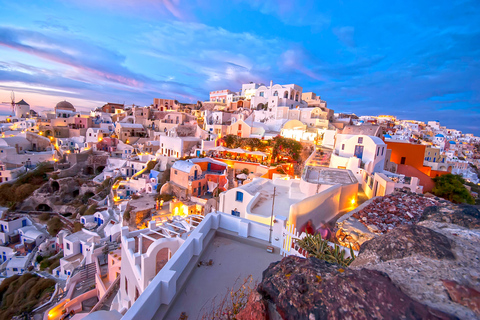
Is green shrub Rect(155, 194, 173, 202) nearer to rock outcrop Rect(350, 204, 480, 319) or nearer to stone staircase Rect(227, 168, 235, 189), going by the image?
stone staircase Rect(227, 168, 235, 189)

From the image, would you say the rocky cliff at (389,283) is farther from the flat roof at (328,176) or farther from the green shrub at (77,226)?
the green shrub at (77,226)

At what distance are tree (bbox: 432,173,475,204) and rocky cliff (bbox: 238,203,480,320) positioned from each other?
1797cm

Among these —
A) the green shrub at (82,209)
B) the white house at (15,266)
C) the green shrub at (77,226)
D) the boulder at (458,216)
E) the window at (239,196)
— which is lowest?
the white house at (15,266)

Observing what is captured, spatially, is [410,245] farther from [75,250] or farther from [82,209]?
[82,209]

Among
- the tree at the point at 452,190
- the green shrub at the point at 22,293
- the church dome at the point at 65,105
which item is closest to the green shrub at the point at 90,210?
the green shrub at the point at 22,293

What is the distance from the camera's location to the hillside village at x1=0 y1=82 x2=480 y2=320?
13.4 feet

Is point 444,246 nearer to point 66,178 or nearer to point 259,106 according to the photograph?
point 66,178

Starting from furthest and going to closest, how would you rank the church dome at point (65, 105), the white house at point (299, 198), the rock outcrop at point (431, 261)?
the church dome at point (65, 105) < the white house at point (299, 198) < the rock outcrop at point (431, 261)

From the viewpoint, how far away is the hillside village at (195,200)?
4.09 metres

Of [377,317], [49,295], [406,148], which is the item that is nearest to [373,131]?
[406,148]

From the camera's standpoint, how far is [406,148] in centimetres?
1972

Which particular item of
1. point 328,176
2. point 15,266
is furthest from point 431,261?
point 15,266

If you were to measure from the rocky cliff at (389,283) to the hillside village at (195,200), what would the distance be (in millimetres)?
46

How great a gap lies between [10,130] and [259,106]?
1718 inches
